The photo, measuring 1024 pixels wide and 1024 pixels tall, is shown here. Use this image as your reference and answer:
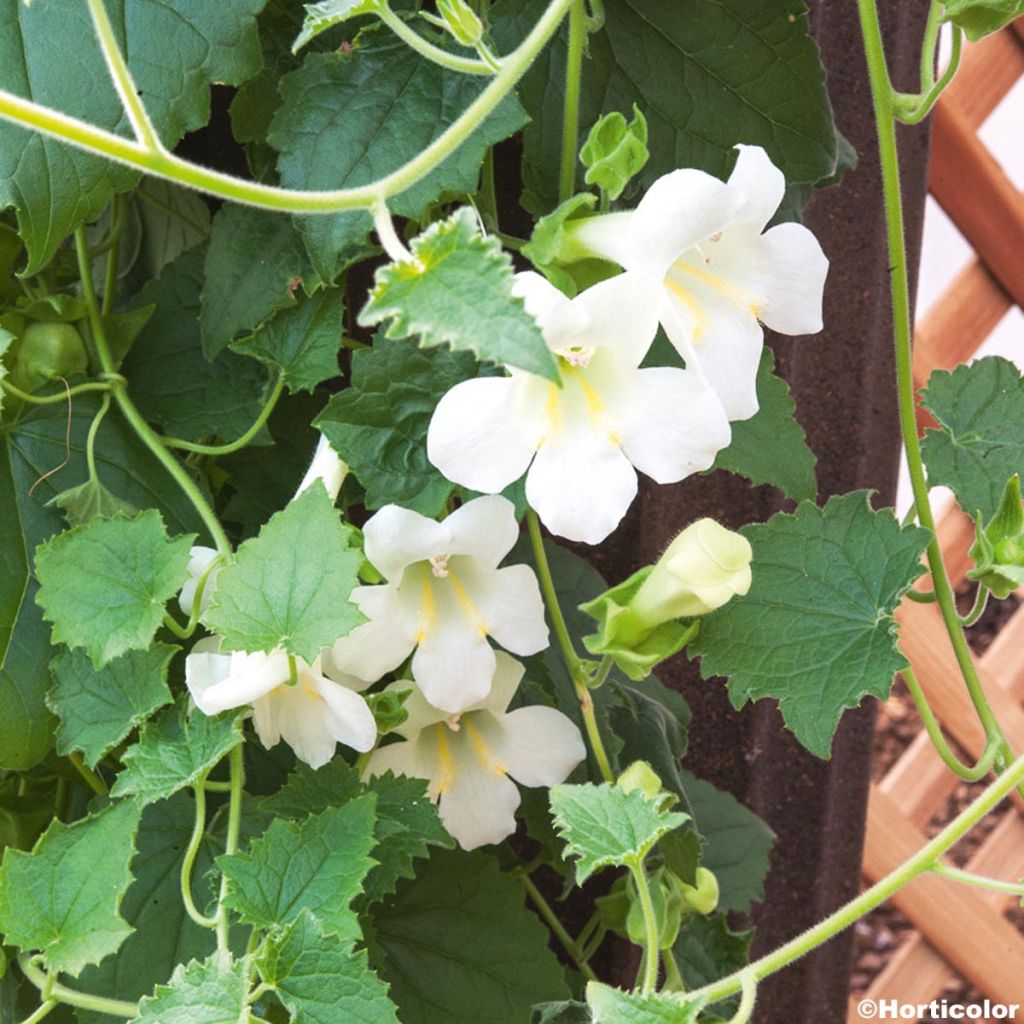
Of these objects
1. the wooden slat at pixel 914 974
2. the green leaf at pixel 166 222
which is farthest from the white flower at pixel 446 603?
the wooden slat at pixel 914 974

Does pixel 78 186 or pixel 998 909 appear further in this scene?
pixel 998 909

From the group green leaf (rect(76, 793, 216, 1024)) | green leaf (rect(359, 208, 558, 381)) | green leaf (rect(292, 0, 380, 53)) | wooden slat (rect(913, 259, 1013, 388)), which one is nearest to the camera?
green leaf (rect(359, 208, 558, 381))

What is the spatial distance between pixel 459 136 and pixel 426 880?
1.16ft

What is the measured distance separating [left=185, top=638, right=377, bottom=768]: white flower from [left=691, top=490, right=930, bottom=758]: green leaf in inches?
5.2

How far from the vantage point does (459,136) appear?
0.35 meters

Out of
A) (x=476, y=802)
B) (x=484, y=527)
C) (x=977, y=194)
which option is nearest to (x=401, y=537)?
(x=484, y=527)

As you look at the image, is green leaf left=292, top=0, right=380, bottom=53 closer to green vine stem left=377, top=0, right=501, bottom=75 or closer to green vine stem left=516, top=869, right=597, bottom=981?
green vine stem left=377, top=0, right=501, bottom=75

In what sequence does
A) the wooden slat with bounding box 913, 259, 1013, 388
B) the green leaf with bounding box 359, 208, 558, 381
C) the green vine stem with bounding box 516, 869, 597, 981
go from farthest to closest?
the wooden slat with bounding box 913, 259, 1013, 388 → the green vine stem with bounding box 516, 869, 597, 981 → the green leaf with bounding box 359, 208, 558, 381

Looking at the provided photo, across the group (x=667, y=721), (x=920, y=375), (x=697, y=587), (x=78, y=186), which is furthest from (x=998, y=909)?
(x=78, y=186)

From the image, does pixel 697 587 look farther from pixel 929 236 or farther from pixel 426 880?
pixel 929 236

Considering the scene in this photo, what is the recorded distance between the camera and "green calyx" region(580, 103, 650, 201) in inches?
16.1

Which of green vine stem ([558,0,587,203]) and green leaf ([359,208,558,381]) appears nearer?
green leaf ([359,208,558,381])

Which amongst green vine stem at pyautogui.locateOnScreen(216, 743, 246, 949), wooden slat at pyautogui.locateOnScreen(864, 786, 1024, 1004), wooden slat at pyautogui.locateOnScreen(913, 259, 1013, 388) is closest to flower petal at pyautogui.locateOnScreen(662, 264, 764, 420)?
green vine stem at pyautogui.locateOnScreen(216, 743, 246, 949)

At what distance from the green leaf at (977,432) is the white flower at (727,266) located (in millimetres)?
133
